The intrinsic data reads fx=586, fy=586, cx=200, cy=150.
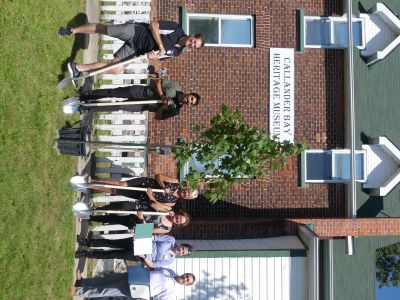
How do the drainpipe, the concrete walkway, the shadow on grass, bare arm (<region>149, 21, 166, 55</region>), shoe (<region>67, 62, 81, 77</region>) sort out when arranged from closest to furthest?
bare arm (<region>149, 21, 166, 55</region>) < shoe (<region>67, 62, 81, 77</region>) < the shadow on grass < the concrete walkway < the drainpipe

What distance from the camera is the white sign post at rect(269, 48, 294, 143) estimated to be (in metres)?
15.7

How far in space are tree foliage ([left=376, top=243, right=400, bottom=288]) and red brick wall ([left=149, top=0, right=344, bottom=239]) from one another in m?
13.6

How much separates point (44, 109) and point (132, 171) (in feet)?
12.3

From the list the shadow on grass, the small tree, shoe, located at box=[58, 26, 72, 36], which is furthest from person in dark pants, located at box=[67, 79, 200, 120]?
shoe, located at box=[58, 26, 72, 36]

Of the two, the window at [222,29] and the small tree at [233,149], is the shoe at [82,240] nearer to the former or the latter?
the small tree at [233,149]

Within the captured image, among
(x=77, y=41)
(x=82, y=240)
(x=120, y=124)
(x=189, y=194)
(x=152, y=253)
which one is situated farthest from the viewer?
(x=120, y=124)

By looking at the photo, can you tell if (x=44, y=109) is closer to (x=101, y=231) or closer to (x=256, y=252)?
(x=101, y=231)

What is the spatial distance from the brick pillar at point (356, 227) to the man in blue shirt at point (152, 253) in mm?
4715

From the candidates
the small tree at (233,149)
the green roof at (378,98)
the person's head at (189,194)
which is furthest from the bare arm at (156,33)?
the green roof at (378,98)

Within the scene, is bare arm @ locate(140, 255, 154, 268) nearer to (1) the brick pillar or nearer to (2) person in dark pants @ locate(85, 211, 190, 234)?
(2) person in dark pants @ locate(85, 211, 190, 234)

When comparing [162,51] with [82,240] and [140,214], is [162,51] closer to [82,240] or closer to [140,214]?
[140,214]

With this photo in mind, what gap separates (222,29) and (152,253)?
282 inches

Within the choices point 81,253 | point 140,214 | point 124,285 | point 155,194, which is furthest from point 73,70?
point 124,285

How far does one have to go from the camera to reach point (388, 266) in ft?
94.1
